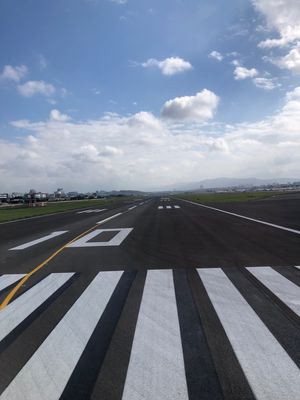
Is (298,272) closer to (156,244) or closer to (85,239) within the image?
(156,244)

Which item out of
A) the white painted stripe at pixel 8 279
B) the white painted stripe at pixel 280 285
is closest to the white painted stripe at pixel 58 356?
the white painted stripe at pixel 8 279

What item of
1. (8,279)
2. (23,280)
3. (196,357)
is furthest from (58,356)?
(8,279)

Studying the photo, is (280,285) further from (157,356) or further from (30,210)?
(30,210)

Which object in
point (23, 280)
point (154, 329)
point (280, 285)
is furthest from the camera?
point (23, 280)

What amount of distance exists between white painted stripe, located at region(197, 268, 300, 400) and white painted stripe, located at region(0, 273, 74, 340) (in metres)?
3.27

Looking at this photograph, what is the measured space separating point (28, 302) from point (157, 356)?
3357 millimetres

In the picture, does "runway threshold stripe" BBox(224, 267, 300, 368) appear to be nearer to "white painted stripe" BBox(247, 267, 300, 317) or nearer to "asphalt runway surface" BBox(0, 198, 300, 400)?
"asphalt runway surface" BBox(0, 198, 300, 400)

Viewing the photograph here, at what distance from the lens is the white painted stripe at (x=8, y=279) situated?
7.39m

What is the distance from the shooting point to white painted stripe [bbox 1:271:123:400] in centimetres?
328

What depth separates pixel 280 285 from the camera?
20.5 feet

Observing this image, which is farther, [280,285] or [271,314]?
[280,285]

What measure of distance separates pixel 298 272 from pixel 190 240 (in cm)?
564

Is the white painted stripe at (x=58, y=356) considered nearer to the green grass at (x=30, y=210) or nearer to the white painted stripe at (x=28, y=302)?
the white painted stripe at (x=28, y=302)

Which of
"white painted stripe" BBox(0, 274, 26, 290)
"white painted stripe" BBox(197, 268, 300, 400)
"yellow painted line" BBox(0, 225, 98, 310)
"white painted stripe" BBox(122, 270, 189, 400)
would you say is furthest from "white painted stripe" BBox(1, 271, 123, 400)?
"white painted stripe" BBox(0, 274, 26, 290)
